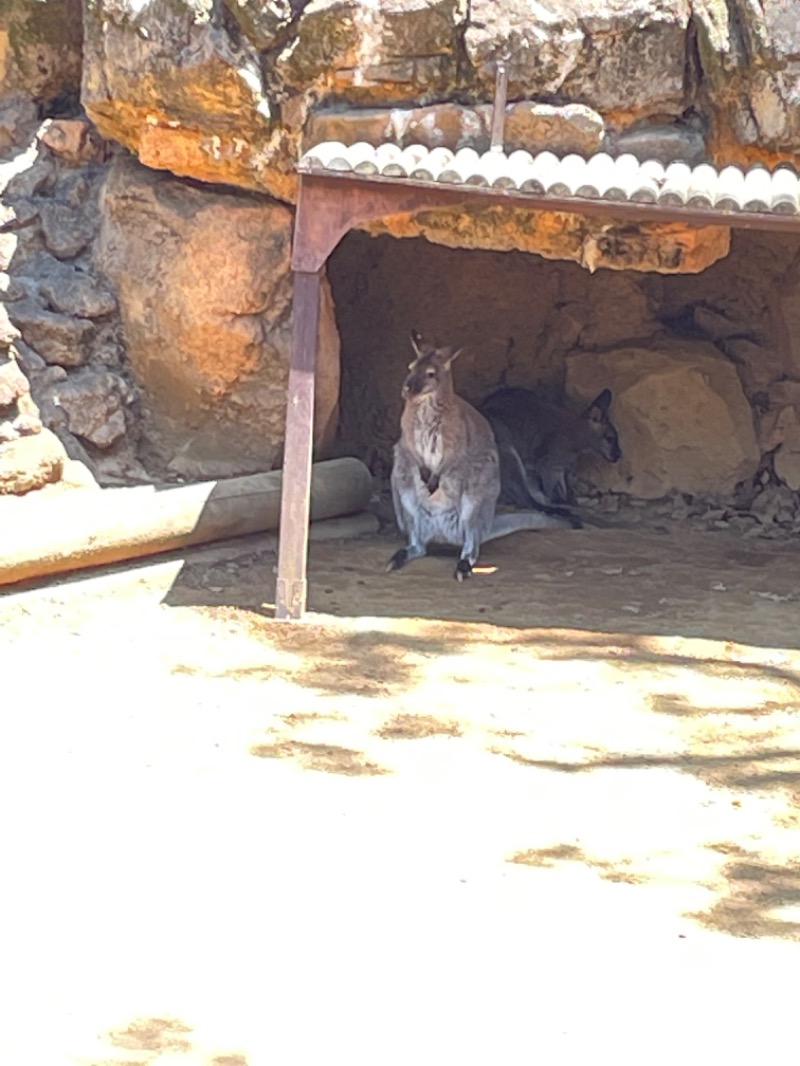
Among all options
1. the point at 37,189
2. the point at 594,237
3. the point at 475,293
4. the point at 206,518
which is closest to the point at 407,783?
the point at 206,518

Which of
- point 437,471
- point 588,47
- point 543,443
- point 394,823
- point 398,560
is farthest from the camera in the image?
point 543,443

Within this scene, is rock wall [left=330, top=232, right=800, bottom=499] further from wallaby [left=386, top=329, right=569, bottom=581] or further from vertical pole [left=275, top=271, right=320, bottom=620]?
vertical pole [left=275, top=271, right=320, bottom=620]

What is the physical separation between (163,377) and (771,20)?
3.35 m

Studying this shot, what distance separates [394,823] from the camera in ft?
→ 15.3

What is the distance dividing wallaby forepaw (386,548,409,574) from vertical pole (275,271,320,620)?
1.13 metres

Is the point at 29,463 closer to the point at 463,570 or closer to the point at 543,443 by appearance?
the point at 463,570

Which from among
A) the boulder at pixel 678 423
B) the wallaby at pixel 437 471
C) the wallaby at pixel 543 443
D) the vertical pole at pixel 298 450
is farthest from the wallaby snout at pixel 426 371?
the boulder at pixel 678 423

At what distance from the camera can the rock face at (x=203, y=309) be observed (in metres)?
8.01

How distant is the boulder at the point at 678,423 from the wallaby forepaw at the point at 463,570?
2.23 m

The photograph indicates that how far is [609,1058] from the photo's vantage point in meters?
3.36

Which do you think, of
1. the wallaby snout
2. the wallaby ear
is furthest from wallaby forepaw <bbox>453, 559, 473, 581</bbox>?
the wallaby ear

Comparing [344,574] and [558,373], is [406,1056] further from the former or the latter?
[558,373]

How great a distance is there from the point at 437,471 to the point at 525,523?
77 centimetres

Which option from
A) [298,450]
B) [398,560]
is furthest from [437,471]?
[298,450]
